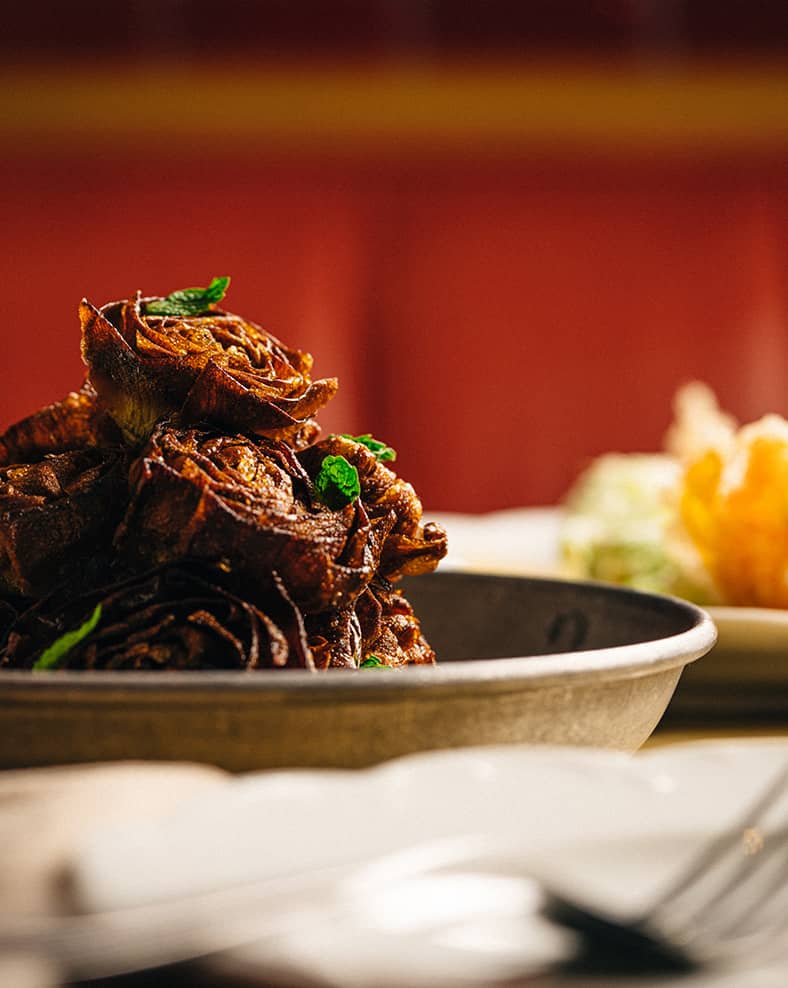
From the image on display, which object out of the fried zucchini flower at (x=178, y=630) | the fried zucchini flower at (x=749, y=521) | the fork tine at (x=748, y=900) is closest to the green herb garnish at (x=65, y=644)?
the fried zucchini flower at (x=178, y=630)

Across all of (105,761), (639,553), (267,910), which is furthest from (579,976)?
(639,553)

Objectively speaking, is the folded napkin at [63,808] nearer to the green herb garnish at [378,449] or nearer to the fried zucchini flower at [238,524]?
the fried zucchini flower at [238,524]

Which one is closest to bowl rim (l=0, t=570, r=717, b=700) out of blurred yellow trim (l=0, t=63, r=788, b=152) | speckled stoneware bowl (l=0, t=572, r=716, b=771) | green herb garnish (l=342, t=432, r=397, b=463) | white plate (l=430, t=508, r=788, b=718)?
speckled stoneware bowl (l=0, t=572, r=716, b=771)

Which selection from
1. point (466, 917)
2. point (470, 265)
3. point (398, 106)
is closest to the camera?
point (466, 917)

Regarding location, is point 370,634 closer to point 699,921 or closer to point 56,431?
point 56,431

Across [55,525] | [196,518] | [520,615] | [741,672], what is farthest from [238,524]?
[741,672]

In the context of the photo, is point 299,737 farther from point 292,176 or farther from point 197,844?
point 292,176

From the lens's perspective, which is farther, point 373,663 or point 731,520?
point 731,520
